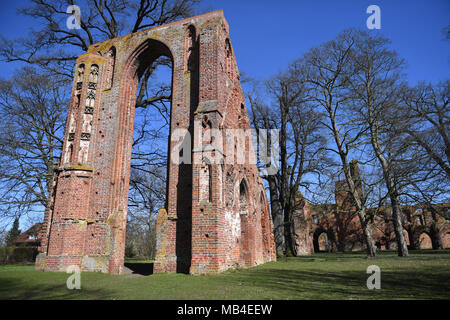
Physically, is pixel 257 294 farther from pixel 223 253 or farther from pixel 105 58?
pixel 105 58

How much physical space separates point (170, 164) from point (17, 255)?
56.7 ft

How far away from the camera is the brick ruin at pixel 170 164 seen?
9250 mm

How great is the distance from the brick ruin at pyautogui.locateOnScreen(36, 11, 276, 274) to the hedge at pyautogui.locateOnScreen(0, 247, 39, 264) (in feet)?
37.3

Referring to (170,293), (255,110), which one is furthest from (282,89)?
(170,293)

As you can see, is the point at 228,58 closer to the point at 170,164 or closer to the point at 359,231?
the point at 170,164

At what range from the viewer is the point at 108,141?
1184 cm

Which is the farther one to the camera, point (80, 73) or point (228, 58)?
point (228, 58)

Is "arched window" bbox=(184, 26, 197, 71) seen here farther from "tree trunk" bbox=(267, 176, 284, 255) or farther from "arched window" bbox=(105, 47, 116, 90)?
"tree trunk" bbox=(267, 176, 284, 255)

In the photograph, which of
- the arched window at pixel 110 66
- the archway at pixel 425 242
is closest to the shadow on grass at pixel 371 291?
the arched window at pixel 110 66

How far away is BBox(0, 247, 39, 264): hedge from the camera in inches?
779

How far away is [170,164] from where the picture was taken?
10273 millimetres
